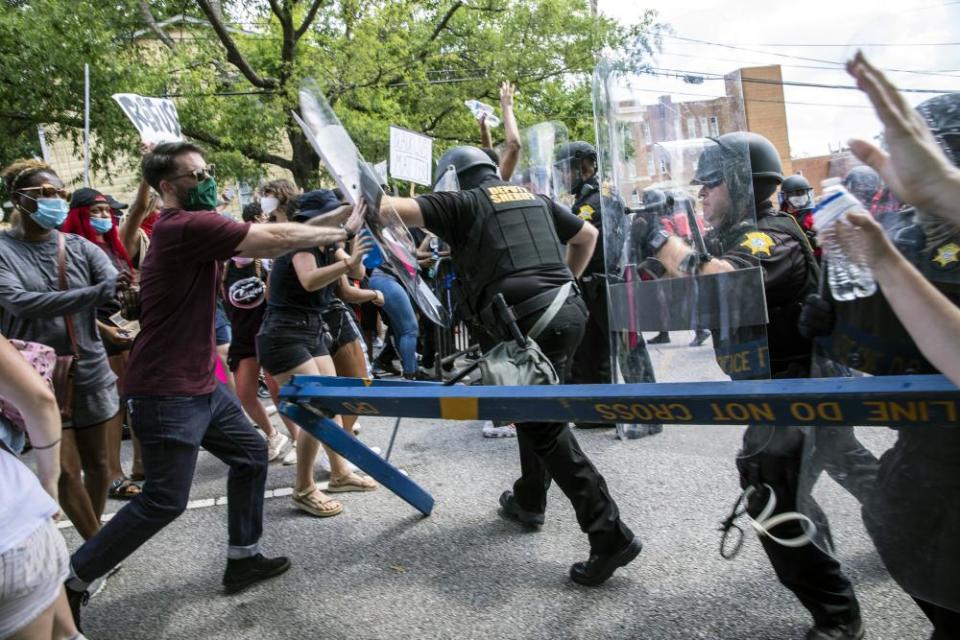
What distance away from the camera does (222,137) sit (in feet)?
43.7

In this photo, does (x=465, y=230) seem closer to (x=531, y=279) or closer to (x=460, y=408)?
(x=531, y=279)

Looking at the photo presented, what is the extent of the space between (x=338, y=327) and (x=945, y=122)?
387 centimetres

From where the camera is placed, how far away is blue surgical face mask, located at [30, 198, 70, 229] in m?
3.23

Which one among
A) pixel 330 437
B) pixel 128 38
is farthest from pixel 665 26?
pixel 128 38

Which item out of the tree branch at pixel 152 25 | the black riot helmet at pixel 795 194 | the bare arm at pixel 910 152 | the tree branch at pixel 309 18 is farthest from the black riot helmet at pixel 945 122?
the tree branch at pixel 152 25

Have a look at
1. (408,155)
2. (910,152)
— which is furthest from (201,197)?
(408,155)

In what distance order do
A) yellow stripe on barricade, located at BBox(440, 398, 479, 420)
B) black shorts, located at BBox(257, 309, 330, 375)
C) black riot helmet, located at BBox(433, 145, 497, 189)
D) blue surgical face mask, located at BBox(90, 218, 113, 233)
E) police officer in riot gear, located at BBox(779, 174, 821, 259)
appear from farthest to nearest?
police officer in riot gear, located at BBox(779, 174, 821, 259)
blue surgical face mask, located at BBox(90, 218, 113, 233)
black shorts, located at BBox(257, 309, 330, 375)
black riot helmet, located at BBox(433, 145, 497, 189)
yellow stripe on barricade, located at BBox(440, 398, 479, 420)

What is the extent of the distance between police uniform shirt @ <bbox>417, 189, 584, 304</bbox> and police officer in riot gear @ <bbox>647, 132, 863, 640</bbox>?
949mm

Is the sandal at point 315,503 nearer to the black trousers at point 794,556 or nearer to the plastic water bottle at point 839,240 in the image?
the black trousers at point 794,556

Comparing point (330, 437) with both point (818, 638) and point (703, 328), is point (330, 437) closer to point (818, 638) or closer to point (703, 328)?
point (703, 328)

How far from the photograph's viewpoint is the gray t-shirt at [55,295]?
318 centimetres

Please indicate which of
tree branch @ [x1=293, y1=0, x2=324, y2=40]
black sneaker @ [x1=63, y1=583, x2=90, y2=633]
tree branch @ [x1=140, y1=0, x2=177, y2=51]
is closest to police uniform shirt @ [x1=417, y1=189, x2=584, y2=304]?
black sneaker @ [x1=63, y1=583, x2=90, y2=633]

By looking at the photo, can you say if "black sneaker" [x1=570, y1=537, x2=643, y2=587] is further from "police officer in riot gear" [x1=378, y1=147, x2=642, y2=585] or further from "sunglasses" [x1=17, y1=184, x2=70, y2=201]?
"sunglasses" [x1=17, y1=184, x2=70, y2=201]

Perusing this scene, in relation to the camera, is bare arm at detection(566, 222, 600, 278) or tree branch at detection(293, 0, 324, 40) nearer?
bare arm at detection(566, 222, 600, 278)
